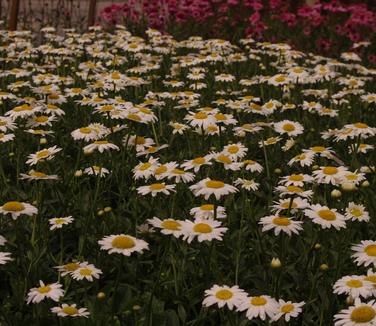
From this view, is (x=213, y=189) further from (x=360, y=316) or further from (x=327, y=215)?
(x=360, y=316)

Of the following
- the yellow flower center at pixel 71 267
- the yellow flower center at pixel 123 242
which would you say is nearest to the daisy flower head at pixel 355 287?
the yellow flower center at pixel 123 242

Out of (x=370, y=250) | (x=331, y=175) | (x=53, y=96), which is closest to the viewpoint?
(x=370, y=250)

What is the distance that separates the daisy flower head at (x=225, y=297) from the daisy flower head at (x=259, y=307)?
31 mm

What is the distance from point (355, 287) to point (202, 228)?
0.60 metres

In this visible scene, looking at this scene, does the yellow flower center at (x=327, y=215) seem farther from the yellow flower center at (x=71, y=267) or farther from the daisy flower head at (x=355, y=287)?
the yellow flower center at (x=71, y=267)

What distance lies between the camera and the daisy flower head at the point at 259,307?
2.15 m

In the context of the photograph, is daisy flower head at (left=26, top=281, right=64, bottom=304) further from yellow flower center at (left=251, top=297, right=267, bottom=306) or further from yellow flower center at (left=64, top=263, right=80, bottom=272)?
yellow flower center at (left=251, top=297, right=267, bottom=306)

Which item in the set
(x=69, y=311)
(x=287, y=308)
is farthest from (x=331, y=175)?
(x=69, y=311)

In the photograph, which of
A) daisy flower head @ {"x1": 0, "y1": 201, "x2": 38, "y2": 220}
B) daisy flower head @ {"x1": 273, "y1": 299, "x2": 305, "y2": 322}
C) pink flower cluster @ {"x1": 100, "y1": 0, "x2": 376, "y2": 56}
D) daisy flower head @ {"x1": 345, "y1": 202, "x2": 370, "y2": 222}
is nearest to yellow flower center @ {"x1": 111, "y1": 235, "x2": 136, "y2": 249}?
daisy flower head @ {"x1": 0, "y1": 201, "x2": 38, "y2": 220}

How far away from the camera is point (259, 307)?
85.8 inches

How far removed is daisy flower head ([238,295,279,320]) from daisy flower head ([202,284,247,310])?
0.03 meters

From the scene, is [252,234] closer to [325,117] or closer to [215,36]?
[325,117]

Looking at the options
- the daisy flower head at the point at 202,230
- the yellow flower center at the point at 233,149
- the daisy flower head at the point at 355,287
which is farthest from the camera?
the yellow flower center at the point at 233,149

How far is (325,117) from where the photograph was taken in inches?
216
